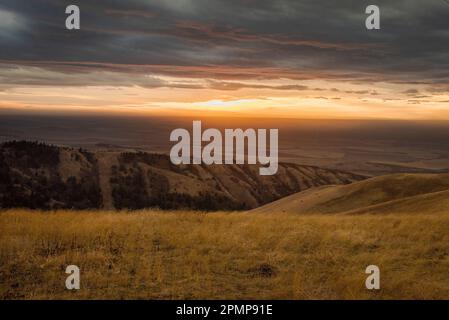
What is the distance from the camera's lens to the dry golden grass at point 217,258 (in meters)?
9.41

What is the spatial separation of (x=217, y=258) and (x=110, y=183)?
14766 cm

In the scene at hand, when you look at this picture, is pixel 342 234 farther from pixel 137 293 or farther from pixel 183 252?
pixel 137 293

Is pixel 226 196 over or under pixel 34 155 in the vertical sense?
under

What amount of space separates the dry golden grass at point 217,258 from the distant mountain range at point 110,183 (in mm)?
116519

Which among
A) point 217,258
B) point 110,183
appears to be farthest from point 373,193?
point 110,183

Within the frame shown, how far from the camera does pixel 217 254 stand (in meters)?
12.1

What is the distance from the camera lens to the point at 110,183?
154 metres

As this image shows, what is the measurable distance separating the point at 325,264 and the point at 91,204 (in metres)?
136

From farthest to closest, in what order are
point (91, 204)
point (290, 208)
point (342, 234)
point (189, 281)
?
point (91, 204), point (290, 208), point (342, 234), point (189, 281)

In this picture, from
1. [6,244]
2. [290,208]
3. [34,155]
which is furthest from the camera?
[34,155]

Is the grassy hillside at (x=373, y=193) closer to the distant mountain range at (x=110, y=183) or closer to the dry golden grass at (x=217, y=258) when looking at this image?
the dry golden grass at (x=217, y=258)

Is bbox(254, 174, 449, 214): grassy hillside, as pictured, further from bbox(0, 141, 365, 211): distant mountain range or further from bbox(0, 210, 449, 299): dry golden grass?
bbox(0, 141, 365, 211): distant mountain range

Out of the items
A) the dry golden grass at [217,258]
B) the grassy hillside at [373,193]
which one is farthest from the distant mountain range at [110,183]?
the dry golden grass at [217,258]

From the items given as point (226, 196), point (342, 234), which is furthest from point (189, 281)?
point (226, 196)
